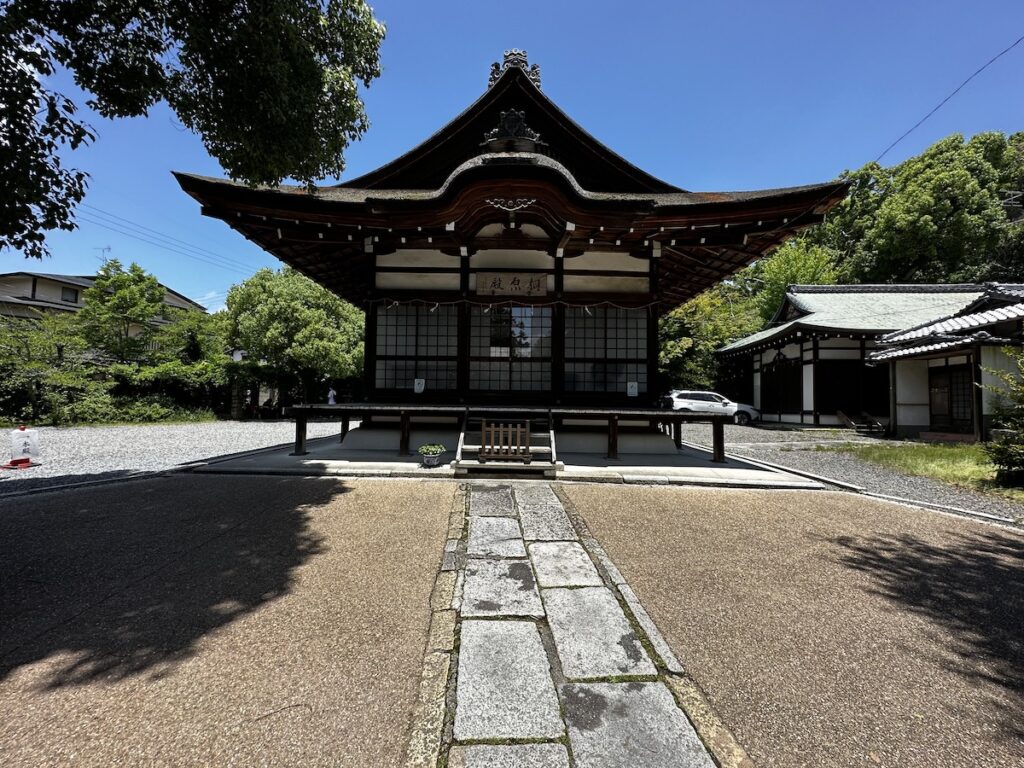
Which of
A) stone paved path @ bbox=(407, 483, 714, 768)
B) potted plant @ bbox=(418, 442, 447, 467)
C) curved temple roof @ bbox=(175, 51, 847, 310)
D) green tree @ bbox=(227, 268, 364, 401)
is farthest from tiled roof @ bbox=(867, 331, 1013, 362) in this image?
green tree @ bbox=(227, 268, 364, 401)

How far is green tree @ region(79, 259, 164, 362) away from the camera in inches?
749

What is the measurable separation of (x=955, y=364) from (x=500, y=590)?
690 inches

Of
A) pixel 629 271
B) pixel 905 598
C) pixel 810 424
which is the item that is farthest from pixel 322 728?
pixel 810 424

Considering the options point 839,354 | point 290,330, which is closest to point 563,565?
point 839,354

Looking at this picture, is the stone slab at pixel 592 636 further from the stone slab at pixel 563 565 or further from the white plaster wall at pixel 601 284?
the white plaster wall at pixel 601 284

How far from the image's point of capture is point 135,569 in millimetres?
3580

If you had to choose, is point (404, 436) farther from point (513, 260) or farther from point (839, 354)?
point (839, 354)

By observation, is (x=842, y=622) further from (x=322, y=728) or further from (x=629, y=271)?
(x=629, y=271)

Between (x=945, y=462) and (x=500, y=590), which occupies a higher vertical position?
(x=945, y=462)

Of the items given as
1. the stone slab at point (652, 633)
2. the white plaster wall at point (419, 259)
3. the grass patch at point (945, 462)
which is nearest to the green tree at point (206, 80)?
the white plaster wall at point (419, 259)

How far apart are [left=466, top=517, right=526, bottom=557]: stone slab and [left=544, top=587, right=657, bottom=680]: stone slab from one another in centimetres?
84

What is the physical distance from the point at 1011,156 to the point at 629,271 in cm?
3974

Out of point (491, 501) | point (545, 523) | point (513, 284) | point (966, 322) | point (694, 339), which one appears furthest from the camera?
point (694, 339)

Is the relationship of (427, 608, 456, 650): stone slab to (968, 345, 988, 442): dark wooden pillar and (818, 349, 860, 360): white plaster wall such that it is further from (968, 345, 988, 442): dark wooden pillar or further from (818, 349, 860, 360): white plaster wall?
(818, 349, 860, 360): white plaster wall
